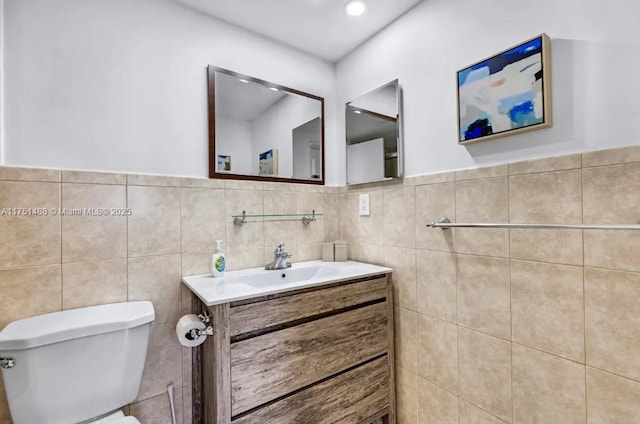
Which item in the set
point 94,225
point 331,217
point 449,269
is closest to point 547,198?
point 449,269

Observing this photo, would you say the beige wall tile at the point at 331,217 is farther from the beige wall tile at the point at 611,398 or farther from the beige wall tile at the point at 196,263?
the beige wall tile at the point at 611,398

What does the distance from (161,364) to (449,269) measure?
1.46 meters

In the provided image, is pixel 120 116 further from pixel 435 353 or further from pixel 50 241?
pixel 435 353

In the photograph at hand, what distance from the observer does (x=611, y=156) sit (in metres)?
0.94

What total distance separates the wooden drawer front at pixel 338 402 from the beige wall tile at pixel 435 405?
0.58 feet

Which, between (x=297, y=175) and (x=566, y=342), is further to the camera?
(x=297, y=175)

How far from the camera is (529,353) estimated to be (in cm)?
114

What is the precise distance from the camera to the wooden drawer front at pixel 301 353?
3.67 ft

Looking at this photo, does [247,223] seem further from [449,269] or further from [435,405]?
[435,405]

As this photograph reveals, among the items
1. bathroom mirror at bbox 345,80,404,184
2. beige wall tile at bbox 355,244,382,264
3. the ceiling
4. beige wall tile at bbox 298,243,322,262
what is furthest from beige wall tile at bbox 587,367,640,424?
the ceiling

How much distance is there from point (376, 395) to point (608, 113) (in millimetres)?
1552

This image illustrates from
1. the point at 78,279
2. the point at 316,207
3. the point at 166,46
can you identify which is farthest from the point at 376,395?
the point at 166,46

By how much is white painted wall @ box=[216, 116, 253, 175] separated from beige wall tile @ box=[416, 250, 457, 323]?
1.10m

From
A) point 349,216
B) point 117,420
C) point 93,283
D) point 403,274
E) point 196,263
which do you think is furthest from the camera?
point 349,216
